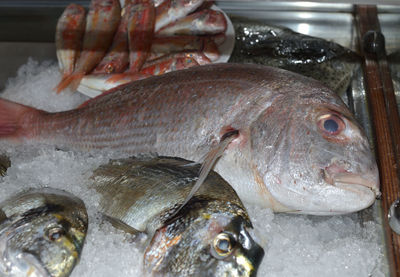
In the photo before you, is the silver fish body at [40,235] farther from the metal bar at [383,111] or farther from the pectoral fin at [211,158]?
the metal bar at [383,111]

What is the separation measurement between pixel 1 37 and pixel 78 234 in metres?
1.35

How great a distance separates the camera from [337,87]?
181 centimetres

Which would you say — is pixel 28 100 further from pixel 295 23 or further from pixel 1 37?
pixel 295 23

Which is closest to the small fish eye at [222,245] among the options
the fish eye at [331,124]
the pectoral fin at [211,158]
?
the pectoral fin at [211,158]

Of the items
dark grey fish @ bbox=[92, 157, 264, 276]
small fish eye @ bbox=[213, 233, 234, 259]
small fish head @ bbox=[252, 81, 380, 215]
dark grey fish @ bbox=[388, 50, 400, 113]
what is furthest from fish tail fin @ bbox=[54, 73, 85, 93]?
dark grey fish @ bbox=[388, 50, 400, 113]

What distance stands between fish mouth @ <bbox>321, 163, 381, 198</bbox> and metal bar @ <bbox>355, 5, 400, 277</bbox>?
0.19 meters

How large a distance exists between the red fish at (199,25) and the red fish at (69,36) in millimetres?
329

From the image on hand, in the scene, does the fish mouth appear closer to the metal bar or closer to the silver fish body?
the metal bar

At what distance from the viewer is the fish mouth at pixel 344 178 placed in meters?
1.18

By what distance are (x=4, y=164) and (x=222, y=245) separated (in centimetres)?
70

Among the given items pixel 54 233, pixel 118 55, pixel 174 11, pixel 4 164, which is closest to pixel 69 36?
pixel 118 55

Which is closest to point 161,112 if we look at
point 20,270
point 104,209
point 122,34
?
point 104,209

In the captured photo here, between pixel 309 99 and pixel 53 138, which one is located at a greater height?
pixel 309 99

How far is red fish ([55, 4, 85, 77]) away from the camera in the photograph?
1.88 m
